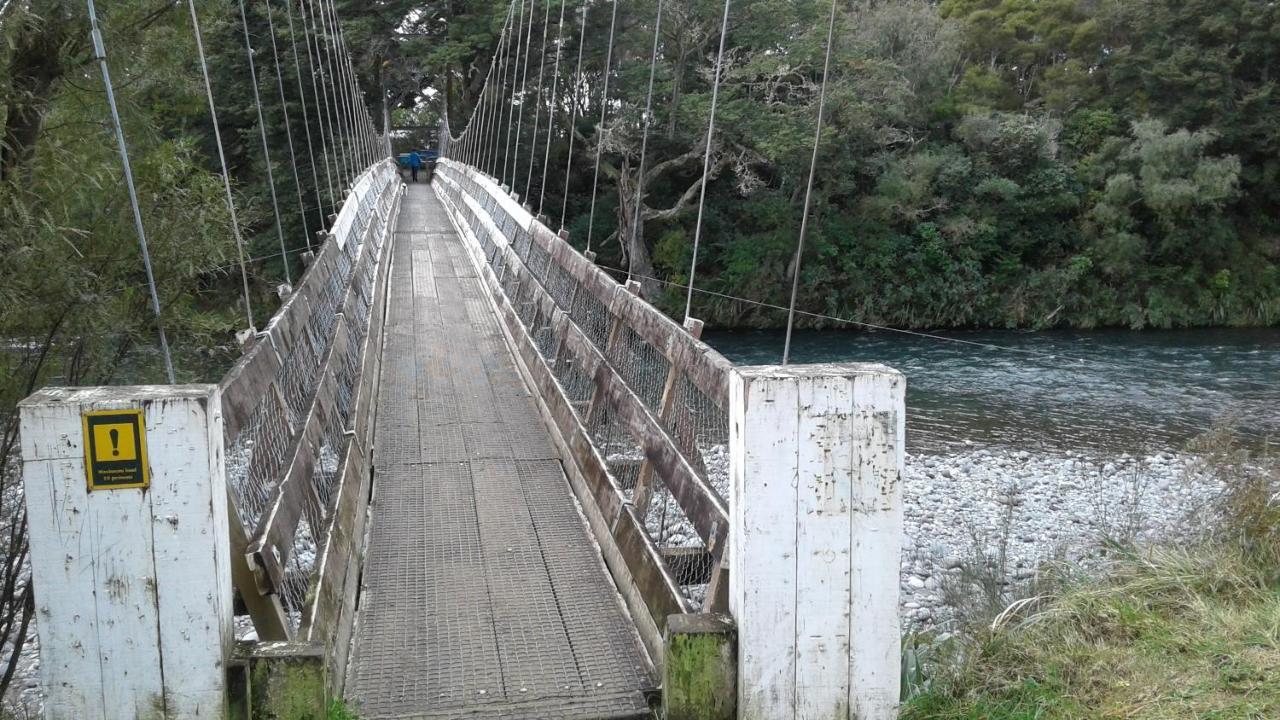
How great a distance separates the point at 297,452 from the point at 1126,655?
9.37 feet

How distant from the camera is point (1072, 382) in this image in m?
18.8

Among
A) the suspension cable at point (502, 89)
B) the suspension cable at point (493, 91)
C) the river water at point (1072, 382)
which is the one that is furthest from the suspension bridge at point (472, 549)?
the suspension cable at point (493, 91)

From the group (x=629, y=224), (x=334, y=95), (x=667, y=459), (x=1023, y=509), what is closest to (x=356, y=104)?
(x=629, y=224)

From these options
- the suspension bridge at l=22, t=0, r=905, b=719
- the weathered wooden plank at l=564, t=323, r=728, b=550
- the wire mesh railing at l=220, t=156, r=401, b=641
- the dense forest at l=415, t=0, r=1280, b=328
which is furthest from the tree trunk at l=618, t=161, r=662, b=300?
the weathered wooden plank at l=564, t=323, r=728, b=550

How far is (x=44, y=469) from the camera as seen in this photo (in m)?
2.37

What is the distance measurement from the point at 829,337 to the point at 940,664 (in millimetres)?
22811

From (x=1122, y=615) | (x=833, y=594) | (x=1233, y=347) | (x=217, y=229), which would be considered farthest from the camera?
(x=1233, y=347)

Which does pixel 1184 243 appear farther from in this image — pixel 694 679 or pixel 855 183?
pixel 694 679

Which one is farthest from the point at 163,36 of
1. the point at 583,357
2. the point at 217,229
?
the point at 583,357

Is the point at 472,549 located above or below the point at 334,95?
below

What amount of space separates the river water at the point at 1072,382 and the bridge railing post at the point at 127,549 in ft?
35.8

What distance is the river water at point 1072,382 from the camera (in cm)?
1470

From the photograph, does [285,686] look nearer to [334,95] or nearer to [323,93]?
[334,95]

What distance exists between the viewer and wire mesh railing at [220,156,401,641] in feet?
9.20
